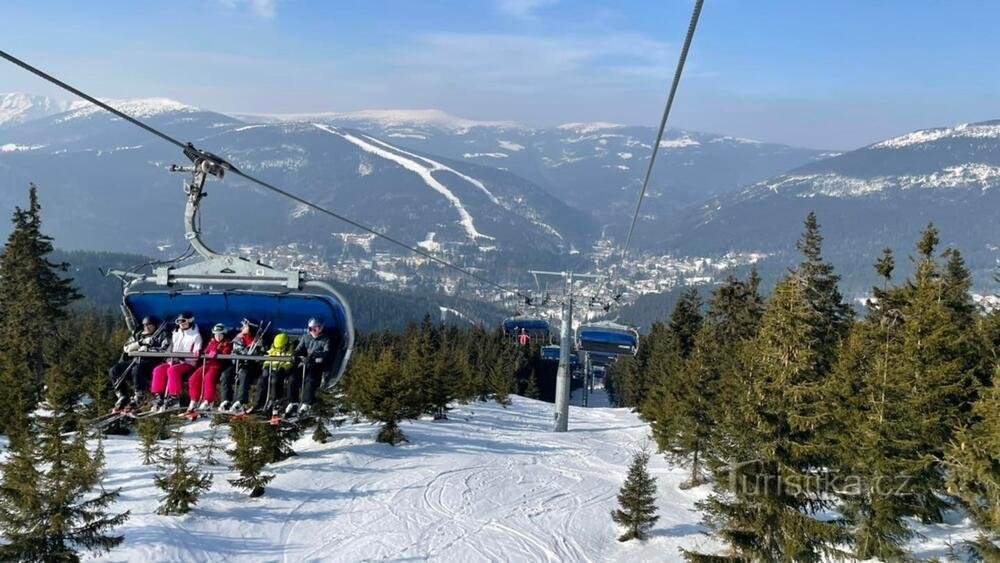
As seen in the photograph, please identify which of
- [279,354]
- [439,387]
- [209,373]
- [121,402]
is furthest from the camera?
[439,387]

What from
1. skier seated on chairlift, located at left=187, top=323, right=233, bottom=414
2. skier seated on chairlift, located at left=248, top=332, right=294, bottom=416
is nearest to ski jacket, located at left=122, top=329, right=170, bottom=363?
skier seated on chairlift, located at left=187, top=323, right=233, bottom=414

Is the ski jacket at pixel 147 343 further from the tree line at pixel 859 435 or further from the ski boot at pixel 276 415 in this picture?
the tree line at pixel 859 435

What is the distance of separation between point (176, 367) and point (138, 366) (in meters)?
0.81

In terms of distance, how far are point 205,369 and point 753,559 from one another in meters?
13.5

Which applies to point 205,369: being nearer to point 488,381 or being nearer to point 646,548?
point 646,548

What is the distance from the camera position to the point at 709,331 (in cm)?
3447

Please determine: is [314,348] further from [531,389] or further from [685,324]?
[531,389]

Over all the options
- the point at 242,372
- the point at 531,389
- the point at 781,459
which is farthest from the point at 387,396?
the point at 531,389

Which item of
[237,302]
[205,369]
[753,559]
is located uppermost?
[237,302]

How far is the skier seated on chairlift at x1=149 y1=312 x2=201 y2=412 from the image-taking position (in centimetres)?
1248

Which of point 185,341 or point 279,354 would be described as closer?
point 279,354

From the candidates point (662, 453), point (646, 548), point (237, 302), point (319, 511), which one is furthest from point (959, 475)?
point (662, 453)

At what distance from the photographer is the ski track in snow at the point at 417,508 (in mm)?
23875

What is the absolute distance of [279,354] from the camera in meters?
12.1
